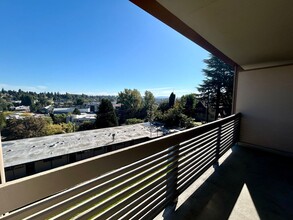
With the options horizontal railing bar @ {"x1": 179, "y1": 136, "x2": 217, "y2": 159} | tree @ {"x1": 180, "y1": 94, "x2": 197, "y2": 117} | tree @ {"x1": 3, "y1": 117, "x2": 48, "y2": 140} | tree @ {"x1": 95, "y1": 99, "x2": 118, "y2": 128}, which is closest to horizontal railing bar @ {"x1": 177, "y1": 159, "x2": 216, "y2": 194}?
horizontal railing bar @ {"x1": 179, "y1": 136, "x2": 217, "y2": 159}

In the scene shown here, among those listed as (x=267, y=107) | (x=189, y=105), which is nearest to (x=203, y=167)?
(x=267, y=107)

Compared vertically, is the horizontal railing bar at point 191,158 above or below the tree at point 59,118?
above

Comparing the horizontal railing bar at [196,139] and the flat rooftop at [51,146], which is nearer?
the horizontal railing bar at [196,139]

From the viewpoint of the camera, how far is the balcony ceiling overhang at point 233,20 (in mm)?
1231

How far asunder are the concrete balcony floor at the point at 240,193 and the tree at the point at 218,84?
1243 cm

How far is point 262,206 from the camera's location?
5.71ft

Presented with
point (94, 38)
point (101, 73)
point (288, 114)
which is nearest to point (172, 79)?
point (101, 73)

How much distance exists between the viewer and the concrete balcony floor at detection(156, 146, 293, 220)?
162 cm

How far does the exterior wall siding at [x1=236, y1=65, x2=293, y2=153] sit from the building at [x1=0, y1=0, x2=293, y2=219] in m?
0.02

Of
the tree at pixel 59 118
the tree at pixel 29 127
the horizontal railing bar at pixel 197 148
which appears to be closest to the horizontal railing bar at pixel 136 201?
the horizontal railing bar at pixel 197 148

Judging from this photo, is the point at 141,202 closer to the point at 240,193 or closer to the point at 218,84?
the point at 240,193

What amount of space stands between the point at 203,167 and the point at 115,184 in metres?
1.69

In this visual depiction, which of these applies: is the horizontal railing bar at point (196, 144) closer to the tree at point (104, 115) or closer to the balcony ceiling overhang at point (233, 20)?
the balcony ceiling overhang at point (233, 20)

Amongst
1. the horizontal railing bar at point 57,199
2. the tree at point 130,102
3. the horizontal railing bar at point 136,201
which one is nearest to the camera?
the horizontal railing bar at point 57,199
